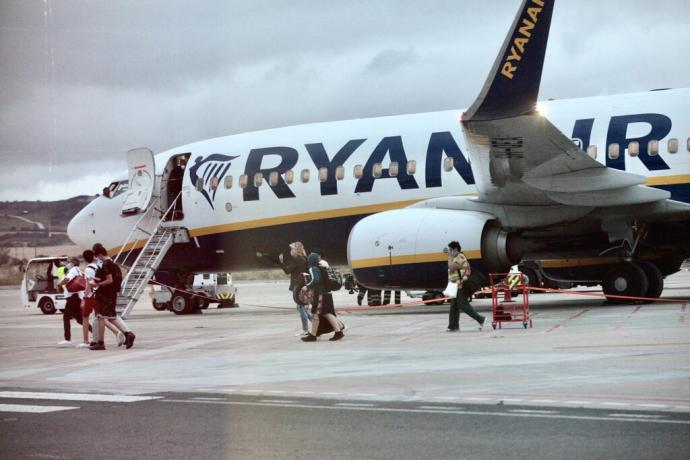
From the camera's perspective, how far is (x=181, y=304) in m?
29.3

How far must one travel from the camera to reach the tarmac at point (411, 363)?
10.0 meters

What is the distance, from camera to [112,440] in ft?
26.1

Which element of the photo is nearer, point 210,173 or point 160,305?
point 210,173

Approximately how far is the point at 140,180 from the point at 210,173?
2120mm

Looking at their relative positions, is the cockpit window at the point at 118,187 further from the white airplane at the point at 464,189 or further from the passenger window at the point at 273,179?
the passenger window at the point at 273,179

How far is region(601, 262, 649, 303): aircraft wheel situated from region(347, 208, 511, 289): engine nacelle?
2.41 meters

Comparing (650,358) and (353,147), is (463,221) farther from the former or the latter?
(650,358)

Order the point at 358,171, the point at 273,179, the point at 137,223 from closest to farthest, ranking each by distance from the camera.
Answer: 1. the point at 358,171
2. the point at 273,179
3. the point at 137,223

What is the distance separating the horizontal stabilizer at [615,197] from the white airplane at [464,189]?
1.5 inches

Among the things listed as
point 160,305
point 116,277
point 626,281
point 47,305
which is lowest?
point 47,305

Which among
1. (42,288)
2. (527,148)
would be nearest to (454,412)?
(527,148)

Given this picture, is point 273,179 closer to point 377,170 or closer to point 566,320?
point 377,170

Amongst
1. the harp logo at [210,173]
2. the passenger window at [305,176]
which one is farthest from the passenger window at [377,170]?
the harp logo at [210,173]

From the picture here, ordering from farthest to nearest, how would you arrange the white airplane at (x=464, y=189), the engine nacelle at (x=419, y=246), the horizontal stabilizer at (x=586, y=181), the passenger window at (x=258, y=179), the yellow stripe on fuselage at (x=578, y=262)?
the passenger window at (x=258, y=179) → the yellow stripe on fuselage at (x=578, y=262) → the engine nacelle at (x=419, y=246) → the horizontal stabilizer at (x=586, y=181) → the white airplane at (x=464, y=189)
